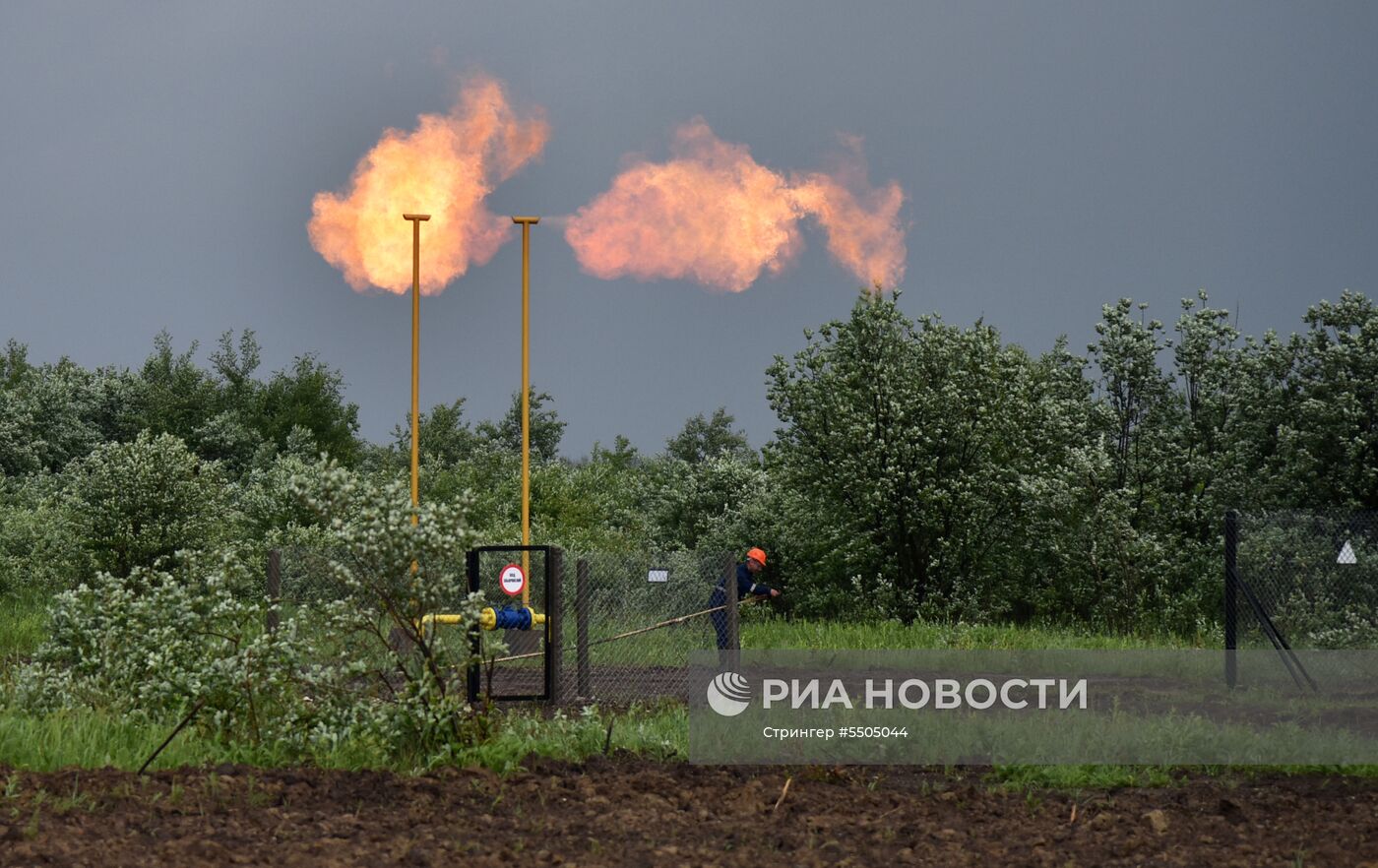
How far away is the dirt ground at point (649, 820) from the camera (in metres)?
6.86

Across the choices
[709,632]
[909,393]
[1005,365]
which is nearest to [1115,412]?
[1005,365]

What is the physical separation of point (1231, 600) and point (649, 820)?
370 inches

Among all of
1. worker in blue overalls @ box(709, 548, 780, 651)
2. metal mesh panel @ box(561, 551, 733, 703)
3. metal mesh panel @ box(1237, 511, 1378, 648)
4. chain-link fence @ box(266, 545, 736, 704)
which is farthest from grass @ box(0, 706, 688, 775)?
metal mesh panel @ box(1237, 511, 1378, 648)

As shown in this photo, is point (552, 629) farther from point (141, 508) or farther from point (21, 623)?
point (141, 508)

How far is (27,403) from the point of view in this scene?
49469mm

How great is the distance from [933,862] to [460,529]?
3.86m

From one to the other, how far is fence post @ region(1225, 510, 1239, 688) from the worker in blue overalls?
16.0 ft

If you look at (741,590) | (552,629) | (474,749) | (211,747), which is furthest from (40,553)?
(474,749)

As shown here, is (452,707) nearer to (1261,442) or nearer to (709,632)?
(709,632)

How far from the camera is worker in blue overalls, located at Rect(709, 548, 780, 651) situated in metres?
14.8

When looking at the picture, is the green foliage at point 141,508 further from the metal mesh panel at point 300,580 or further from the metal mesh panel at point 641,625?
the metal mesh panel at point 641,625

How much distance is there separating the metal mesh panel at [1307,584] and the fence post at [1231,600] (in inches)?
2.7

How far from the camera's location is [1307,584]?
15242mm

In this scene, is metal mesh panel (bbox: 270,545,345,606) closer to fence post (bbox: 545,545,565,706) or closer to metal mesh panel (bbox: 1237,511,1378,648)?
fence post (bbox: 545,545,565,706)
